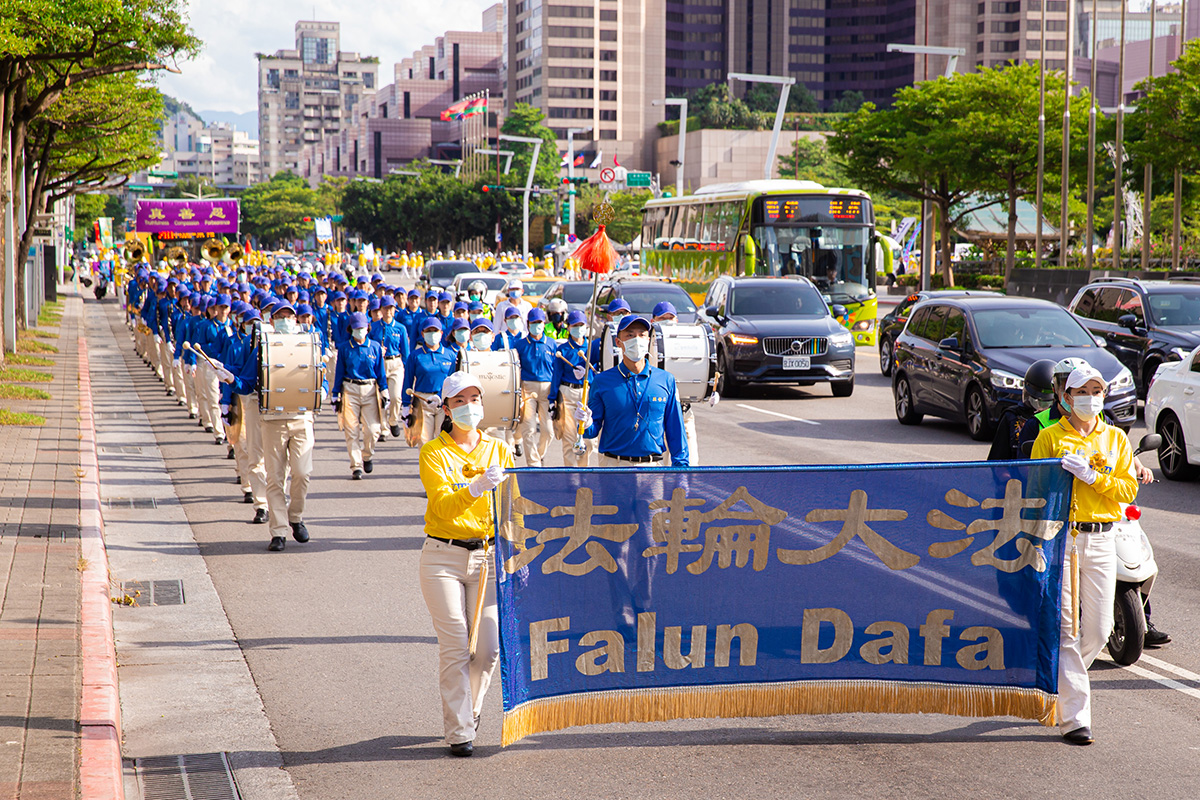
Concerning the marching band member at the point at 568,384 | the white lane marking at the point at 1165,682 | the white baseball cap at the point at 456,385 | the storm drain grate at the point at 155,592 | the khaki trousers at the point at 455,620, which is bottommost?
the storm drain grate at the point at 155,592

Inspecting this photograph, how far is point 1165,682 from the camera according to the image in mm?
6797

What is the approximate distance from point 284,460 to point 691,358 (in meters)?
5.20

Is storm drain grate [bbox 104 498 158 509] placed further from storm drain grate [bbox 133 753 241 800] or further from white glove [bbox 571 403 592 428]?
storm drain grate [bbox 133 753 241 800]

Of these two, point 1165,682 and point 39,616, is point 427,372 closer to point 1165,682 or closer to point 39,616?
point 39,616

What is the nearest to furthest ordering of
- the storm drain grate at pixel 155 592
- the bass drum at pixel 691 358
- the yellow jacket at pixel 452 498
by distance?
1. the yellow jacket at pixel 452 498
2. the storm drain grate at pixel 155 592
3. the bass drum at pixel 691 358

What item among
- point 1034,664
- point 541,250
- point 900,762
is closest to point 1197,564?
point 1034,664

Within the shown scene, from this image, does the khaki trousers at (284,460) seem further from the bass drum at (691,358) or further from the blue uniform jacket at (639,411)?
the bass drum at (691,358)

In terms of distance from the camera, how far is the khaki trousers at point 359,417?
13891 millimetres

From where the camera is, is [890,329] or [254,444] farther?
[890,329]

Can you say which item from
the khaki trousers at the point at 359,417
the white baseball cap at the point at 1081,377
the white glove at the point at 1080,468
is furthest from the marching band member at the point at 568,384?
the white glove at the point at 1080,468

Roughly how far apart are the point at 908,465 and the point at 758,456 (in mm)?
8686

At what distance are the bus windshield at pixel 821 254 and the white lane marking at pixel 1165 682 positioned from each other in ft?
75.2

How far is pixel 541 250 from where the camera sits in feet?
371

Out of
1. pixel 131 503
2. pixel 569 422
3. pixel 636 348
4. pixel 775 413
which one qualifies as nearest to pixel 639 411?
pixel 636 348
